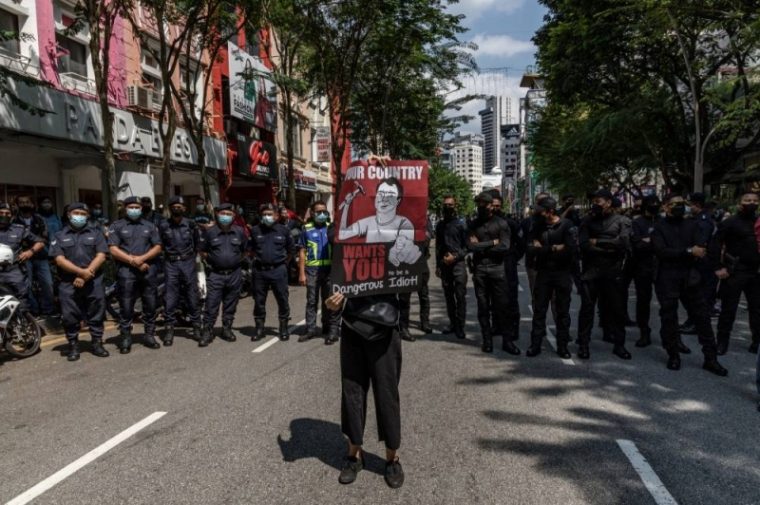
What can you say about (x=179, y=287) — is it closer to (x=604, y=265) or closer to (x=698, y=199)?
(x=604, y=265)

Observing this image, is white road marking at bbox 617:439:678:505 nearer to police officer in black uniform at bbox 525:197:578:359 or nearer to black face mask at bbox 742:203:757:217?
police officer in black uniform at bbox 525:197:578:359

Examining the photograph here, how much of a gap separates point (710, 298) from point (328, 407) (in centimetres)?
698

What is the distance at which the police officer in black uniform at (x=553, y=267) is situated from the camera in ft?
21.2

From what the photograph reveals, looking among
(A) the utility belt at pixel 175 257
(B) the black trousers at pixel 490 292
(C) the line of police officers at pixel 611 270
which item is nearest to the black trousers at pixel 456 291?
(C) the line of police officers at pixel 611 270

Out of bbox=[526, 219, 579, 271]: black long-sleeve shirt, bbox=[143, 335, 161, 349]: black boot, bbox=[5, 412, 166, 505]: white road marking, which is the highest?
bbox=[526, 219, 579, 271]: black long-sleeve shirt

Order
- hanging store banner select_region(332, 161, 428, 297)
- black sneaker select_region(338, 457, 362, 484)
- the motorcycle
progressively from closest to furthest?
black sneaker select_region(338, 457, 362, 484) → hanging store banner select_region(332, 161, 428, 297) → the motorcycle

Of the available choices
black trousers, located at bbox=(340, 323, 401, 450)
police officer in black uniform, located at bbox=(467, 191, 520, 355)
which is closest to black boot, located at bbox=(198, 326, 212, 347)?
police officer in black uniform, located at bbox=(467, 191, 520, 355)

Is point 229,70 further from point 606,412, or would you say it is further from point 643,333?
point 606,412

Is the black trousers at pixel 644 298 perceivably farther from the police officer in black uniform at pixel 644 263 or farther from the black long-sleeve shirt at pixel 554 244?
the black long-sleeve shirt at pixel 554 244

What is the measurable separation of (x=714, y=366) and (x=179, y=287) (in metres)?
6.82

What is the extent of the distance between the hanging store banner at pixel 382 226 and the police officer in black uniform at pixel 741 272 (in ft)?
15.2

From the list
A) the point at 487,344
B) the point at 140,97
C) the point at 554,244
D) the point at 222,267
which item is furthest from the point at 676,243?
the point at 140,97

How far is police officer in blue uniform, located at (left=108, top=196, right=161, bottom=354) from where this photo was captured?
7.33 meters

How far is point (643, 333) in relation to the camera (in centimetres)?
703
